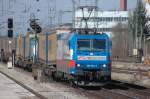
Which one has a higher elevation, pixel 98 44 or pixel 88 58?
pixel 98 44

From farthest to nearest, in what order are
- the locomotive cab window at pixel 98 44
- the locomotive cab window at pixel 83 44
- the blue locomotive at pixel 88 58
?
1. the locomotive cab window at pixel 98 44
2. the locomotive cab window at pixel 83 44
3. the blue locomotive at pixel 88 58

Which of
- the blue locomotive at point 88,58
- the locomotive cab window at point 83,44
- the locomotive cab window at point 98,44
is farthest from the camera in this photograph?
the locomotive cab window at point 98,44

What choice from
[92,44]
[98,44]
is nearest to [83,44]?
[92,44]

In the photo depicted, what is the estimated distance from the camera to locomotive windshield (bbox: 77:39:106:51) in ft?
96.6

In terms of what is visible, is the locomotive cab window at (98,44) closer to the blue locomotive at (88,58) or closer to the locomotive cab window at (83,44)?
the blue locomotive at (88,58)

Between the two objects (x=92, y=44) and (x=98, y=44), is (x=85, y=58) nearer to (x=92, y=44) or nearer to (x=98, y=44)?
(x=92, y=44)

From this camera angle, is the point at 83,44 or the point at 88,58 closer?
the point at 88,58

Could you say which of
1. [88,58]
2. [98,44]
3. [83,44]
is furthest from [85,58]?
[98,44]

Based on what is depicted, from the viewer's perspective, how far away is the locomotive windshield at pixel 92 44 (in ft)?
96.6

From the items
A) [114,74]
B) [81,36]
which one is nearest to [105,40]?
[81,36]

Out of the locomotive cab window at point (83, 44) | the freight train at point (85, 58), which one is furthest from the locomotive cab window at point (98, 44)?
the locomotive cab window at point (83, 44)

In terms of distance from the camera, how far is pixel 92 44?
96.8 feet

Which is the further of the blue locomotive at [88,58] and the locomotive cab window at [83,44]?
the locomotive cab window at [83,44]

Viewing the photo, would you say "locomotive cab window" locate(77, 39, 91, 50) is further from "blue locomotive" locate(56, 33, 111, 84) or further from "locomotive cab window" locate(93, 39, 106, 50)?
"locomotive cab window" locate(93, 39, 106, 50)
